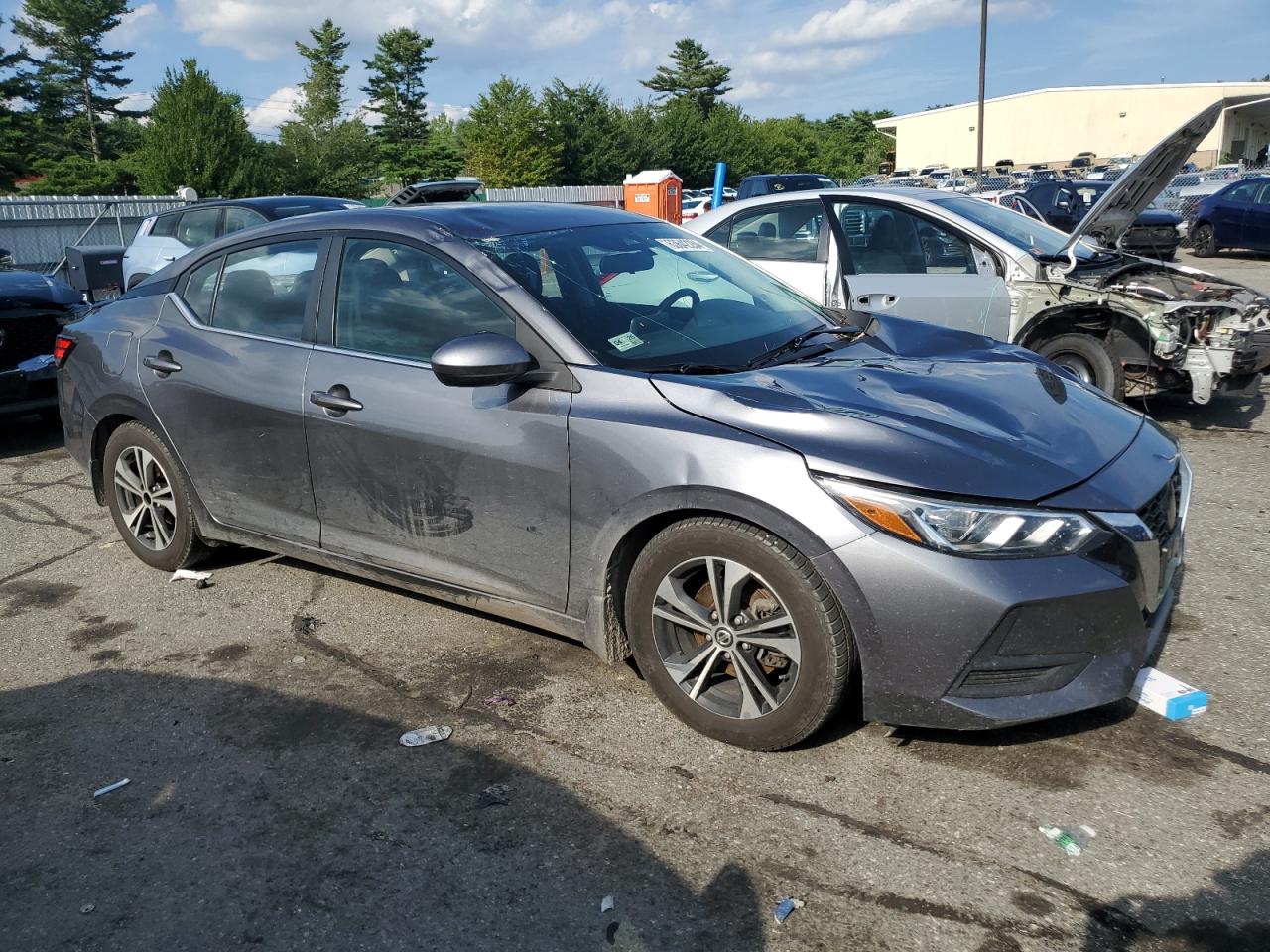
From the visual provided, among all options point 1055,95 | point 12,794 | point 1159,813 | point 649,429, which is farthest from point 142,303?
point 1055,95

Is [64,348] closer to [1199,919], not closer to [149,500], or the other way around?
[149,500]

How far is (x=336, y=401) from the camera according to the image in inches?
155

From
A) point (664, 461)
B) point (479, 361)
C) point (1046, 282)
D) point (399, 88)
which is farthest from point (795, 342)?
point (399, 88)

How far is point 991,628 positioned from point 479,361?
1.75 meters

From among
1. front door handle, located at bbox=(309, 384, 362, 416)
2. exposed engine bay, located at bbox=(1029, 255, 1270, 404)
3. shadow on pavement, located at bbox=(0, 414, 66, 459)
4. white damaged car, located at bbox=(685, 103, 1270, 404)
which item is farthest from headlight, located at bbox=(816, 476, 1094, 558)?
shadow on pavement, located at bbox=(0, 414, 66, 459)

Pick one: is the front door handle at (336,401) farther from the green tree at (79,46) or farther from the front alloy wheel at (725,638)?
the green tree at (79,46)

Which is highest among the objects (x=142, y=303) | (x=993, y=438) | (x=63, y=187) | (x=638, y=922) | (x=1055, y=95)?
(x=1055, y=95)

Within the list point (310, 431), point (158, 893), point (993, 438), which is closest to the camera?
point (158, 893)

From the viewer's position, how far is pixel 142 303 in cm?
484

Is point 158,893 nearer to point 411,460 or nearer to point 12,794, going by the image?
point 12,794

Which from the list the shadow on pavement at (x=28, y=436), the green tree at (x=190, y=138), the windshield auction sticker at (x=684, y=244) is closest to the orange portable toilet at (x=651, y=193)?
the shadow on pavement at (x=28, y=436)

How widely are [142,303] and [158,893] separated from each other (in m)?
3.05

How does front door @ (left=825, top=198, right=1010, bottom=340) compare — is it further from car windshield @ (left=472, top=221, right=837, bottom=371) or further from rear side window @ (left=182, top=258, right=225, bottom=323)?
rear side window @ (left=182, top=258, right=225, bottom=323)

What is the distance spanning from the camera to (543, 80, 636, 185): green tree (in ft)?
206
